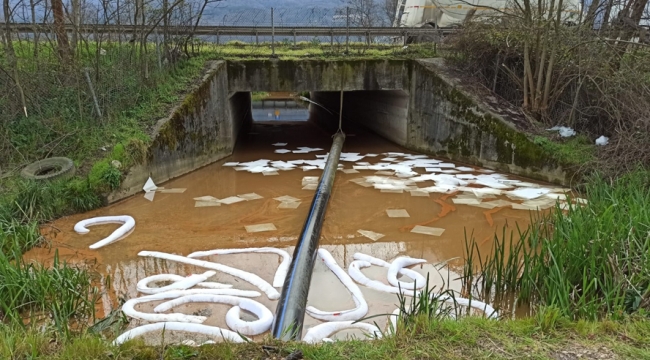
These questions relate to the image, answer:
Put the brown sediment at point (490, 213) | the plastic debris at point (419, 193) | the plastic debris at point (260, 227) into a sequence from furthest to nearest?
1. the plastic debris at point (419, 193)
2. the brown sediment at point (490, 213)
3. the plastic debris at point (260, 227)

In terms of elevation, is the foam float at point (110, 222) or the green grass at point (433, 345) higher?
the green grass at point (433, 345)

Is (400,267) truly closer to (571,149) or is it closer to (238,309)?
(238,309)

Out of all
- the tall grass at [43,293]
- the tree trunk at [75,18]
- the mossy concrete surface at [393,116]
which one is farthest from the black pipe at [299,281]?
the tree trunk at [75,18]

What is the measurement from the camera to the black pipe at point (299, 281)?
10.9 feet

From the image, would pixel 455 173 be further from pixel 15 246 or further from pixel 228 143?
pixel 15 246

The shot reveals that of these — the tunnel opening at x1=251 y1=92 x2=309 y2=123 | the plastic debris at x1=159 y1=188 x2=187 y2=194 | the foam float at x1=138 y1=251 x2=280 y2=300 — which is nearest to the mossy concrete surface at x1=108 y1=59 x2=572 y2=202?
the plastic debris at x1=159 y1=188 x2=187 y2=194

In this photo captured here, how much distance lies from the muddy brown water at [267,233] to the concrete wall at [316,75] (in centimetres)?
262

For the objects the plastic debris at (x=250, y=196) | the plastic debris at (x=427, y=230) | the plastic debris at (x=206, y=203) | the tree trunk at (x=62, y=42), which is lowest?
the plastic debris at (x=427, y=230)

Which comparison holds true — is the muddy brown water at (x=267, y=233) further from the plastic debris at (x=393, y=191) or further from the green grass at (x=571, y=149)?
the green grass at (x=571, y=149)

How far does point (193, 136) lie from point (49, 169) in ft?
8.71

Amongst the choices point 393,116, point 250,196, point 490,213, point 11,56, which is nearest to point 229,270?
point 250,196

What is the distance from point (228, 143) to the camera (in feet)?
34.1

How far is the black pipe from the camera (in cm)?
334

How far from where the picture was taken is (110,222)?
6133 millimetres
